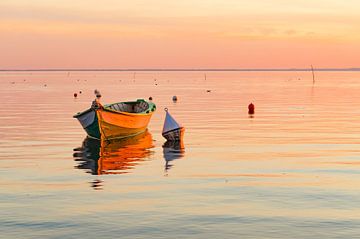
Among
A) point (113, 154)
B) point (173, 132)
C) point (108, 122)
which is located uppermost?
point (108, 122)

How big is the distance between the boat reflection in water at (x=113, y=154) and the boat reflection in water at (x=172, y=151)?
3.46ft

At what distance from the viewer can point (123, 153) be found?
37969 millimetres

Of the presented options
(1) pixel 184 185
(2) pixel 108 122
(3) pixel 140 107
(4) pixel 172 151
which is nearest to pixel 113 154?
(4) pixel 172 151

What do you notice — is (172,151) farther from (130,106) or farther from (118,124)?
(130,106)

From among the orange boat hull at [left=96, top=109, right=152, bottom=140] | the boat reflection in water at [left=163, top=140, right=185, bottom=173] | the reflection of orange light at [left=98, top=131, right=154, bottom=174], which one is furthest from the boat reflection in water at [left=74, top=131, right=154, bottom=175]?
the boat reflection in water at [left=163, top=140, right=185, bottom=173]

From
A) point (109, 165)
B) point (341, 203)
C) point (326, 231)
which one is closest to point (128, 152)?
point (109, 165)

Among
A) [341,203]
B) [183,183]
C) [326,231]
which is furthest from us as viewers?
[183,183]

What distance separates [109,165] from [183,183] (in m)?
7.00

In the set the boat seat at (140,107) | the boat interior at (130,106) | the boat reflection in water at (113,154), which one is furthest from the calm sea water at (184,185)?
the boat interior at (130,106)

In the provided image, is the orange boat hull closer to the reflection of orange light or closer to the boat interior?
the reflection of orange light

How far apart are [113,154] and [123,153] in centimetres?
80

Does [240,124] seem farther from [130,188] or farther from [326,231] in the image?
[326,231]

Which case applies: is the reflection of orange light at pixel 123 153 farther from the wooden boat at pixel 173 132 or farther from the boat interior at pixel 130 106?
the boat interior at pixel 130 106

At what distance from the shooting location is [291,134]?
46531 millimetres
